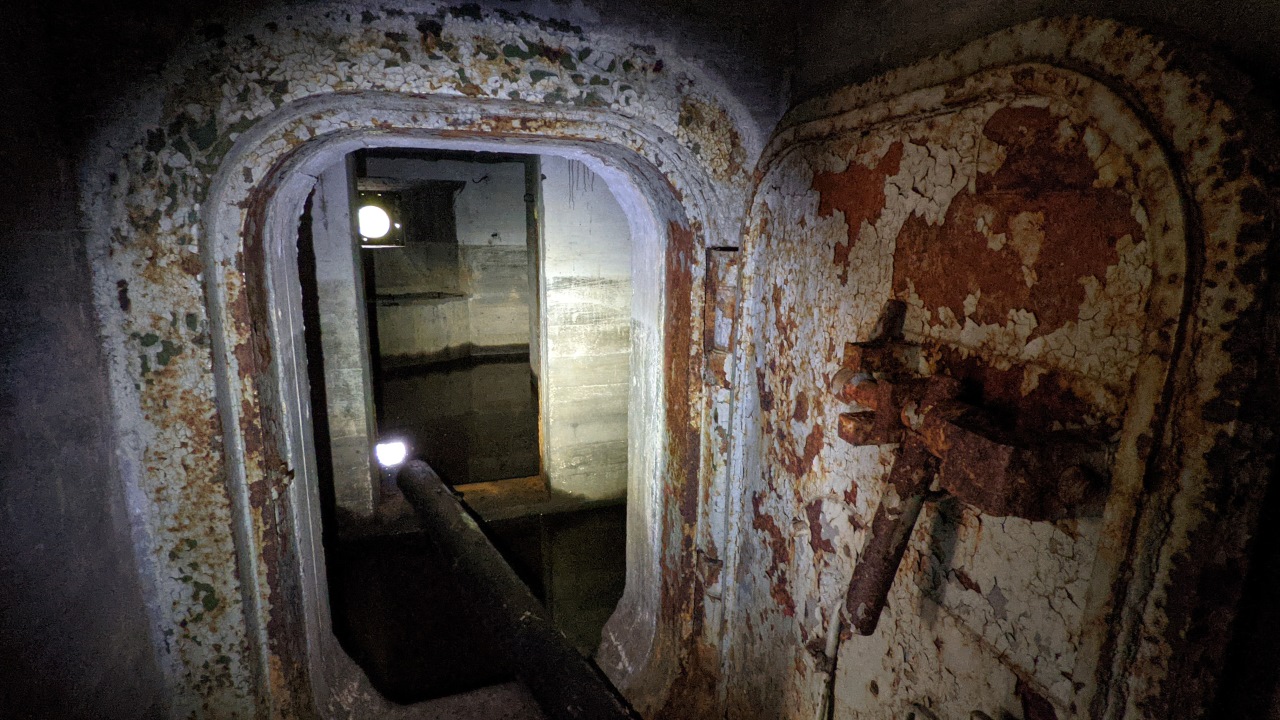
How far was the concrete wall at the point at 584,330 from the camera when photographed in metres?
3.71

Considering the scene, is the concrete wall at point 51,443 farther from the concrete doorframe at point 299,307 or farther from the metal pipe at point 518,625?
the metal pipe at point 518,625

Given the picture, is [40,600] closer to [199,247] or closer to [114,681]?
[114,681]

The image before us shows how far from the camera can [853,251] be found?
123 centimetres

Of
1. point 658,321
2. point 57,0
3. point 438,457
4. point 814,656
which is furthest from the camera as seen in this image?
point 438,457

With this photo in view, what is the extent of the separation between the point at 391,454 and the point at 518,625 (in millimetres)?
2580

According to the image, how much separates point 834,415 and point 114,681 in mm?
1748

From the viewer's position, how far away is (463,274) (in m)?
9.80

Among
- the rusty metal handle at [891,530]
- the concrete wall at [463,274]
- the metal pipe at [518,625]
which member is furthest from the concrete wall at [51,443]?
the concrete wall at [463,274]

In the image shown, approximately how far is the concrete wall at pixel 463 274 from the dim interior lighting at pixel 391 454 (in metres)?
5.46

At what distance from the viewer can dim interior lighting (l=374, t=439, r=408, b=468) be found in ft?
14.5

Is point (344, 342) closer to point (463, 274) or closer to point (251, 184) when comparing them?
point (251, 184)

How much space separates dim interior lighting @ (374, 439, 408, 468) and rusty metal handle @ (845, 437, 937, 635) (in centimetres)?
416

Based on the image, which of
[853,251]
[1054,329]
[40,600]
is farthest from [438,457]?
[1054,329]

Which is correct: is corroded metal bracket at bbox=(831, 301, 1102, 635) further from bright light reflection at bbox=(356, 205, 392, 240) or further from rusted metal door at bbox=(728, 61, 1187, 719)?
bright light reflection at bbox=(356, 205, 392, 240)
